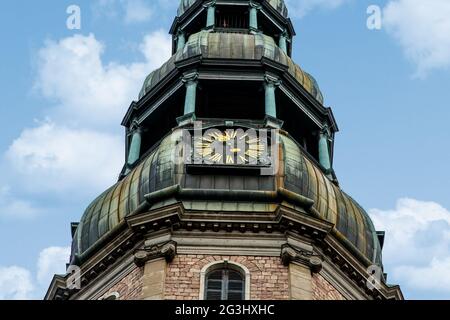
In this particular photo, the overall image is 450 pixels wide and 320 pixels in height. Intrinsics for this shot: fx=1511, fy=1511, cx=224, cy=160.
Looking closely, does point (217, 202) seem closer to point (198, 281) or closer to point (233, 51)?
point (198, 281)

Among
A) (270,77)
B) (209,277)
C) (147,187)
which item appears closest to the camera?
(209,277)

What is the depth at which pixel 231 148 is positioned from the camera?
133ft

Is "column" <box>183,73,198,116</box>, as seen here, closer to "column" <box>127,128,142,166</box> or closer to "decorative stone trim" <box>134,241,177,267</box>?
"column" <box>127,128,142,166</box>

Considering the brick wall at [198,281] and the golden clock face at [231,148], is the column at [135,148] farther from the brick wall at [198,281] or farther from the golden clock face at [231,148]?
the brick wall at [198,281]

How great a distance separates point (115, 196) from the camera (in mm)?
40906

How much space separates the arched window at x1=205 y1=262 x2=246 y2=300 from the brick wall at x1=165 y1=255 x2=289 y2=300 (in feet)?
0.73

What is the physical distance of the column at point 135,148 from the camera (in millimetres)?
44062

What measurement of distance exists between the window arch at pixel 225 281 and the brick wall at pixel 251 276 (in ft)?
0.42

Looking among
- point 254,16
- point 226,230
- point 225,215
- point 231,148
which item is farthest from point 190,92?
point 226,230

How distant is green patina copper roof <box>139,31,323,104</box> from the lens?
44.9 meters
